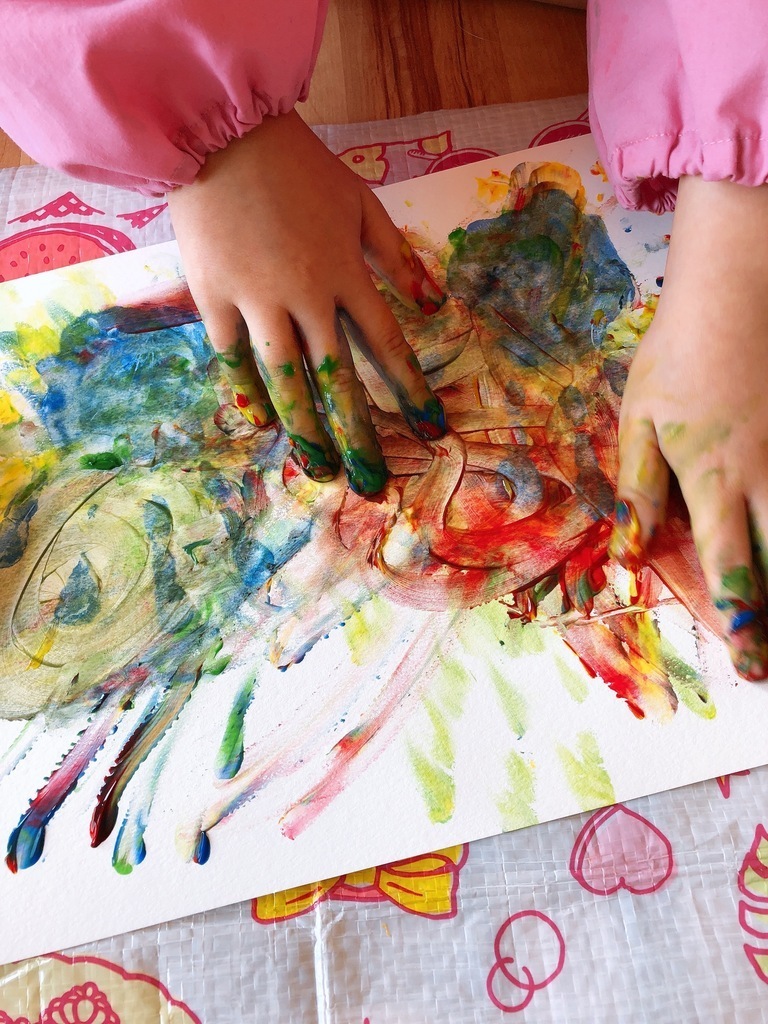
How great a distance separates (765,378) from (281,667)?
1.26 feet

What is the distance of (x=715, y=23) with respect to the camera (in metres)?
0.46

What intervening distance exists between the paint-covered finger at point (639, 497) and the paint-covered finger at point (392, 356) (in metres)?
0.15

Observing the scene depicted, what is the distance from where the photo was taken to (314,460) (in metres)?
0.60

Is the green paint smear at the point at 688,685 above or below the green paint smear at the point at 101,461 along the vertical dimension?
below

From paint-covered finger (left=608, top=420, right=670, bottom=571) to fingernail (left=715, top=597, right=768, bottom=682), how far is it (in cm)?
7

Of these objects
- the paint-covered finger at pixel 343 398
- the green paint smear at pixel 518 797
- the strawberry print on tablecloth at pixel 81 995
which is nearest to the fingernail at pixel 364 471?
the paint-covered finger at pixel 343 398

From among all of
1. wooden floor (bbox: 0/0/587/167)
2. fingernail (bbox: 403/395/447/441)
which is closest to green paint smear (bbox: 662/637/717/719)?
fingernail (bbox: 403/395/447/441)

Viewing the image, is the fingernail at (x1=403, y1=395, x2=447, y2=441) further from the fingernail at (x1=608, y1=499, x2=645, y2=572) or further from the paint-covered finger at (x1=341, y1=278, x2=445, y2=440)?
the fingernail at (x1=608, y1=499, x2=645, y2=572)

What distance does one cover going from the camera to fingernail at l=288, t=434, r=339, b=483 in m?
0.60

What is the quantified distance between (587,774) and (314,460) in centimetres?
30

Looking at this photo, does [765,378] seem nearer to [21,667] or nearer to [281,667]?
[281,667]

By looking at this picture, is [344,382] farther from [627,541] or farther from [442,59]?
[442,59]

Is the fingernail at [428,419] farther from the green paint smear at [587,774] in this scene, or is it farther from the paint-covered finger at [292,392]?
the green paint smear at [587,774]

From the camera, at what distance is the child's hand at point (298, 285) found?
1.84 feet
